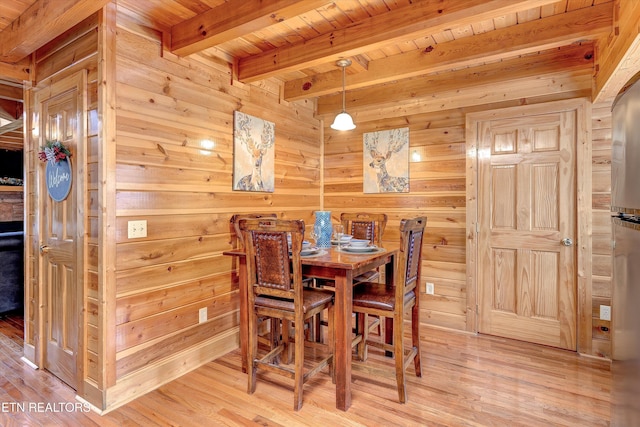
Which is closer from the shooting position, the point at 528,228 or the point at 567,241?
the point at 567,241

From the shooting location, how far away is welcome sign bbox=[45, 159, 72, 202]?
2381mm

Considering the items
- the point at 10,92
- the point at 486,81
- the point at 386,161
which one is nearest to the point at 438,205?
the point at 386,161

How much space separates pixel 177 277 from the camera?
2.59 metres

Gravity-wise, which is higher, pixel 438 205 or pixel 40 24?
pixel 40 24

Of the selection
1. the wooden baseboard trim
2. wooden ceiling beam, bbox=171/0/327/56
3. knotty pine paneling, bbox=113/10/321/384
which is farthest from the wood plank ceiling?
the wooden baseboard trim

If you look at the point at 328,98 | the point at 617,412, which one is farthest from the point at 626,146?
the point at 328,98

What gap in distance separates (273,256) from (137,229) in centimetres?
97

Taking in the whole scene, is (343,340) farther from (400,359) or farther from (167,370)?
(167,370)

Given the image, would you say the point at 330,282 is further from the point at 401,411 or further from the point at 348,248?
the point at 401,411

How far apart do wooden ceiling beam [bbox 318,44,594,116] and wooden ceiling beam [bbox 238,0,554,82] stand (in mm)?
1166

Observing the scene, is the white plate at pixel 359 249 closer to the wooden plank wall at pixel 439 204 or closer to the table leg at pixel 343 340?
the table leg at pixel 343 340

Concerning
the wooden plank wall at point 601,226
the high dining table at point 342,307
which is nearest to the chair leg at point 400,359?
the high dining table at point 342,307

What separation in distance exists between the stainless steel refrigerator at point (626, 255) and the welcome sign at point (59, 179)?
9.76ft

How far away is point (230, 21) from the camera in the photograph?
224cm
